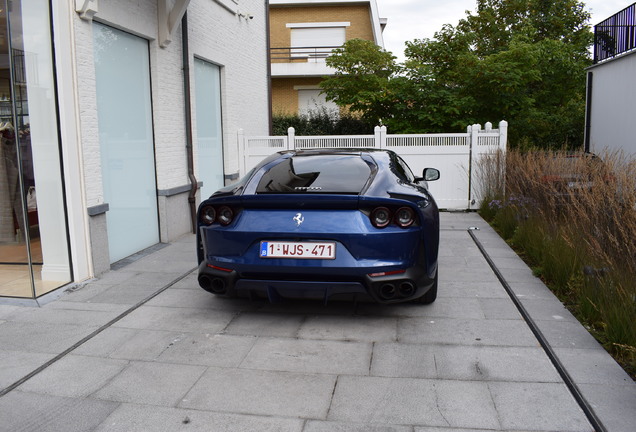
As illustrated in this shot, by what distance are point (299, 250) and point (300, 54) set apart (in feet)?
80.7

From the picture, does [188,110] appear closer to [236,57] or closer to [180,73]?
[180,73]

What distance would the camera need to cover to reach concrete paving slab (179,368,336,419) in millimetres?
3387

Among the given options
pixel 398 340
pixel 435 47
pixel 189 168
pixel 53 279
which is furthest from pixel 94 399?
pixel 435 47

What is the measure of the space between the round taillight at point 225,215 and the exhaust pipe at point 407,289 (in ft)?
4.95

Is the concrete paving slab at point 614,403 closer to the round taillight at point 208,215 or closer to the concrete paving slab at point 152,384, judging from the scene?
the concrete paving slab at point 152,384

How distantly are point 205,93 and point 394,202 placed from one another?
7.21 m

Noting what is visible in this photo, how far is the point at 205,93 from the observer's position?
10.8 meters

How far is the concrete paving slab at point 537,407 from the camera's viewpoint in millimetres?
3150

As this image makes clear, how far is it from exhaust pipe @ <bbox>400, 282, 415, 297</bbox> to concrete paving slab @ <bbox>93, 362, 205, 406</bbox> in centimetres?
164

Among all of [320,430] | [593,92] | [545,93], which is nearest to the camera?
[320,430]

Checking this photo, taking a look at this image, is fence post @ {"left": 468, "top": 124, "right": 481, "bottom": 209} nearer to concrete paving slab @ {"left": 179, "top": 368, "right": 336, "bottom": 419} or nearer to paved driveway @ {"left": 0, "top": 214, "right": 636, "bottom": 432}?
paved driveway @ {"left": 0, "top": 214, "right": 636, "bottom": 432}

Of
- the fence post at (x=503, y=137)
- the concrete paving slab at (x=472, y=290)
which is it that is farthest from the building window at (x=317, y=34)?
the concrete paving slab at (x=472, y=290)

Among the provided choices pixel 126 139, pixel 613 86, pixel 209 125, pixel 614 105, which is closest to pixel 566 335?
pixel 126 139

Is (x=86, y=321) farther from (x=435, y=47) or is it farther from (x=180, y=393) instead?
(x=435, y=47)
